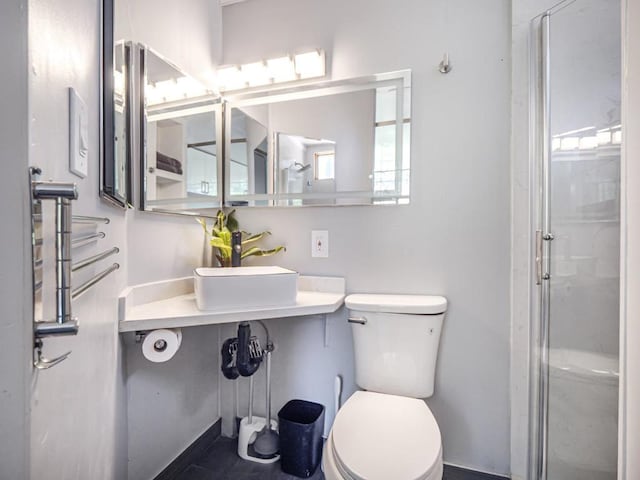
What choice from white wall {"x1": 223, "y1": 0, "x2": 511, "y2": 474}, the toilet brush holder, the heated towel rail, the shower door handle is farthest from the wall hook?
the toilet brush holder

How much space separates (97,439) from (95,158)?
73 centimetres

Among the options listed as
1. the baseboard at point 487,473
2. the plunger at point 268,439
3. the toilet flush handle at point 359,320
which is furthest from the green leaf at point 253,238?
the baseboard at point 487,473

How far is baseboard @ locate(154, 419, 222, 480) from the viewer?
53.4 inches

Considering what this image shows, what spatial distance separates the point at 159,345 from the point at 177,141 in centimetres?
87

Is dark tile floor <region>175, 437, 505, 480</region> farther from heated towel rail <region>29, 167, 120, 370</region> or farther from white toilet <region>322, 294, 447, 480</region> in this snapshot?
heated towel rail <region>29, 167, 120, 370</region>

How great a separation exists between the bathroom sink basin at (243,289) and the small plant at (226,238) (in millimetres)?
260

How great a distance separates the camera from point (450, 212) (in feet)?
4.64

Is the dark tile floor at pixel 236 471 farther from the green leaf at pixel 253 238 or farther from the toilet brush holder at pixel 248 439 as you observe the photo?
the green leaf at pixel 253 238

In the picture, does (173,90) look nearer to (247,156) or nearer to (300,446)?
(247,156)

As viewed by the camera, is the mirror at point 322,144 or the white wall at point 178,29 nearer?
the white wall at point 178,29

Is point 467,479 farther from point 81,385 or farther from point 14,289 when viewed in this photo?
point 14,289

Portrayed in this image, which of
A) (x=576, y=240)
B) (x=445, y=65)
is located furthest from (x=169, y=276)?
(x=576, y=240)

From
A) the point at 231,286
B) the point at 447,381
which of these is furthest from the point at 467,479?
the point at 231,286

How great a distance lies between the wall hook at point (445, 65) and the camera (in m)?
1.38
